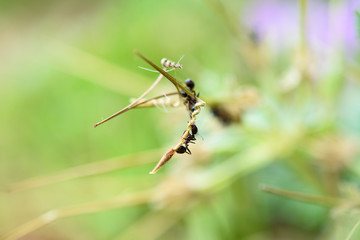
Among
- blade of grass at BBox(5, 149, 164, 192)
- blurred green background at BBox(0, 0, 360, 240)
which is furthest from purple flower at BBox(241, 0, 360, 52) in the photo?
blade of grass at BBox(5, 149, 164, 192)

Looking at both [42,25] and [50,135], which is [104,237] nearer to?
[50,135]

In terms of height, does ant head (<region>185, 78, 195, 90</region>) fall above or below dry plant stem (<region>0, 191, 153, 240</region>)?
above

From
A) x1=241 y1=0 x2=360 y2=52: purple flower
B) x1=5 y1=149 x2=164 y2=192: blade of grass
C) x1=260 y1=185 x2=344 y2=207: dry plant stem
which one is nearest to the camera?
x1=260 y1=185 x2=344 y2=207: dry plant stem

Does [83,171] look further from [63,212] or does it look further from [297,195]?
[297,195]

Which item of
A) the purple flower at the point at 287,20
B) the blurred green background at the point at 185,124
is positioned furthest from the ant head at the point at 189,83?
the purple flower at the point at 287,20

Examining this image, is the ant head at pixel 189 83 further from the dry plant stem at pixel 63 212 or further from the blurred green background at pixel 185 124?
the dry plant stem at pixel 63 212

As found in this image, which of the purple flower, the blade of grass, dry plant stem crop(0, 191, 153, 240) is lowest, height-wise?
dry plant stem crop(0, 191, 153, 240)

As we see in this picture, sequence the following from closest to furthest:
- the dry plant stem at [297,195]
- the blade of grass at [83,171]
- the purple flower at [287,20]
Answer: the dry plant stem at [297,195] → the blade of grass at [83,171] → the purple flower at [287,20]

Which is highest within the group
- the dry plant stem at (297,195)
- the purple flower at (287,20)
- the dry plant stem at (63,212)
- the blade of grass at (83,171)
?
the purple flower at (287,20)

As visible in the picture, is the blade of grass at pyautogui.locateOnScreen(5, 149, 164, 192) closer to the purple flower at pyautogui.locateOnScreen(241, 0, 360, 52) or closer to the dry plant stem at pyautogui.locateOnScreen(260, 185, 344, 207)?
the dry plant stem at pyautogui.locateOnScreen(260, 185, 344, 207)
